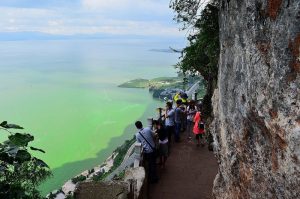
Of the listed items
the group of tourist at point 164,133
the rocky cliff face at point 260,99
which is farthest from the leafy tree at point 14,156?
the group of tourist at point 164,133

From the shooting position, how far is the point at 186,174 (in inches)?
388

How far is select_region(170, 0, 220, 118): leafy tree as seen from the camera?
381 inches

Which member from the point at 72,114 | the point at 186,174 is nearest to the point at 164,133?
the point at 186,174

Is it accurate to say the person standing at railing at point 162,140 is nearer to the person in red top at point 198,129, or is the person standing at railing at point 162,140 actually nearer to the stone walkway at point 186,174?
the stone walkway at point 186,174

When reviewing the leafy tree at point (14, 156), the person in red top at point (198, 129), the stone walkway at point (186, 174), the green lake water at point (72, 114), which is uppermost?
→ the leafy tree at point (14, 156)

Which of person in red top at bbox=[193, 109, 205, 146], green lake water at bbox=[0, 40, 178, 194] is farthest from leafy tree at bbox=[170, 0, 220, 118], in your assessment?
green lake water at bbox=[0, 40, 178, 194]

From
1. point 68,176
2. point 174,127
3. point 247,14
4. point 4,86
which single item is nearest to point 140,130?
point 174,127

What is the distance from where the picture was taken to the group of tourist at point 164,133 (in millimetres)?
8477

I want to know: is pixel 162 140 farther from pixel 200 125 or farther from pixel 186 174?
pixel 200 125

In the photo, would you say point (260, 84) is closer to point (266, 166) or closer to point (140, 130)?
point (266, 166)

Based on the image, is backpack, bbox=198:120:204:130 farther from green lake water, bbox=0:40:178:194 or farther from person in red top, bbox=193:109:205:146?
green lake water, bbox=0:40:178:194

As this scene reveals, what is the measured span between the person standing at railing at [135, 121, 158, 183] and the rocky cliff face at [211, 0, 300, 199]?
198cm

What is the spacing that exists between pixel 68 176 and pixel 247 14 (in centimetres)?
2911

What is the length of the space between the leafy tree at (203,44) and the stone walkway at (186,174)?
3.84 ft
